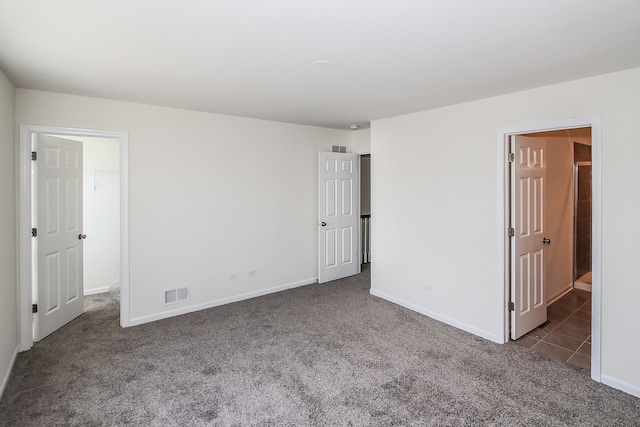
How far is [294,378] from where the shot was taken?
2.73 metres

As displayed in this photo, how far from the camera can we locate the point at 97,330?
3631 millimetres

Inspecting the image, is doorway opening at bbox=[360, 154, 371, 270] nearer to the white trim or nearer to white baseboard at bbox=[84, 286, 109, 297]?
the white trim

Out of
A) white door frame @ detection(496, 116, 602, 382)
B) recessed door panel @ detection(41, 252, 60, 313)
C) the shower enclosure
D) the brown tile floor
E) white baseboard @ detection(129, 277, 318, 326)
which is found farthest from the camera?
the shower enclosure

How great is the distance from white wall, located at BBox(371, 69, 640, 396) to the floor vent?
96.5 inches

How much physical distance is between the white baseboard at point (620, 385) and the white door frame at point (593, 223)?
0.04 metres

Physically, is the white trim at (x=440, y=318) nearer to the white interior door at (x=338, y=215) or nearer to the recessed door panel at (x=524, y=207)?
the white interior door at (x=338, y=215)

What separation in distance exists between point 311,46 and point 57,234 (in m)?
3.35

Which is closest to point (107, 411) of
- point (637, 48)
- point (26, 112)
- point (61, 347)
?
point (61, 347)

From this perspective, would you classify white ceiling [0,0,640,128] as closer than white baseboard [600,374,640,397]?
Yes

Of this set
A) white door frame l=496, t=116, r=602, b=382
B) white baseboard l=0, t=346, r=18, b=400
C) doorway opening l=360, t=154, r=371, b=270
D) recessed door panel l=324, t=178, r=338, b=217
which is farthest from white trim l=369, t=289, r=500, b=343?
white baseboard l=0, t=346, r=18, b=400

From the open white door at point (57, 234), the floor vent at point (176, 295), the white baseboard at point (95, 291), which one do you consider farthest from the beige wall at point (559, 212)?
the white baseboard at point (95, 291)

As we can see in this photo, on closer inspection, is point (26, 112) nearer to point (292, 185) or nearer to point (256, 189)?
point (256, 189)

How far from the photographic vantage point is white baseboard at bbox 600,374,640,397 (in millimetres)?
2531

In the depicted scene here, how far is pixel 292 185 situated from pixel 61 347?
319 cm
